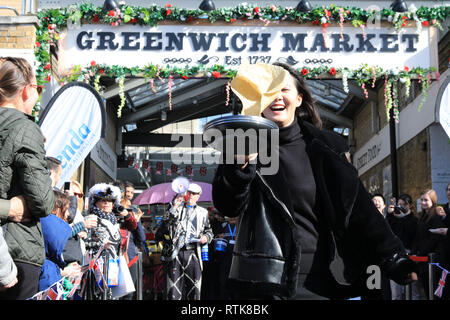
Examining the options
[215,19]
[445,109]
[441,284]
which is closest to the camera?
[441,284]

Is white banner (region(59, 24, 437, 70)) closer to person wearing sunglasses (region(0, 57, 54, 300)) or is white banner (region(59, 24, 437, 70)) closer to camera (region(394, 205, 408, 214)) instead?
camera (region(394, 205, 408, 214))

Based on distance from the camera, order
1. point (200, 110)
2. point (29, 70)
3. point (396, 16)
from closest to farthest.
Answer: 1. point (29, 70)
2. point (396, 16)
3. point (200, 110)

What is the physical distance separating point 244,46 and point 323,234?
7.05 m

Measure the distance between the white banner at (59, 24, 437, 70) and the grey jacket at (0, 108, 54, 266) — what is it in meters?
6.40

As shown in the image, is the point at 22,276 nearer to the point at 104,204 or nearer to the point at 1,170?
the point at 1,170

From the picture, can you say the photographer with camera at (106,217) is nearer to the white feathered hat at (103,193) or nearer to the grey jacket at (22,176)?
the white feathered hat at (103,193)

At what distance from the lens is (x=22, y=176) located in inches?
99.7

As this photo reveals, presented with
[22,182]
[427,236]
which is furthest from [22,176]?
[427,236]

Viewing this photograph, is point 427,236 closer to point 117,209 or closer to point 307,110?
point 117,209

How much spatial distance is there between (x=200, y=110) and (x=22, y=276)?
17.6 m

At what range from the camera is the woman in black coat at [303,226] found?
2000mm

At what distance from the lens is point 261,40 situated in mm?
8859

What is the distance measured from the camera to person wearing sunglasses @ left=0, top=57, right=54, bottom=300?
253cm
